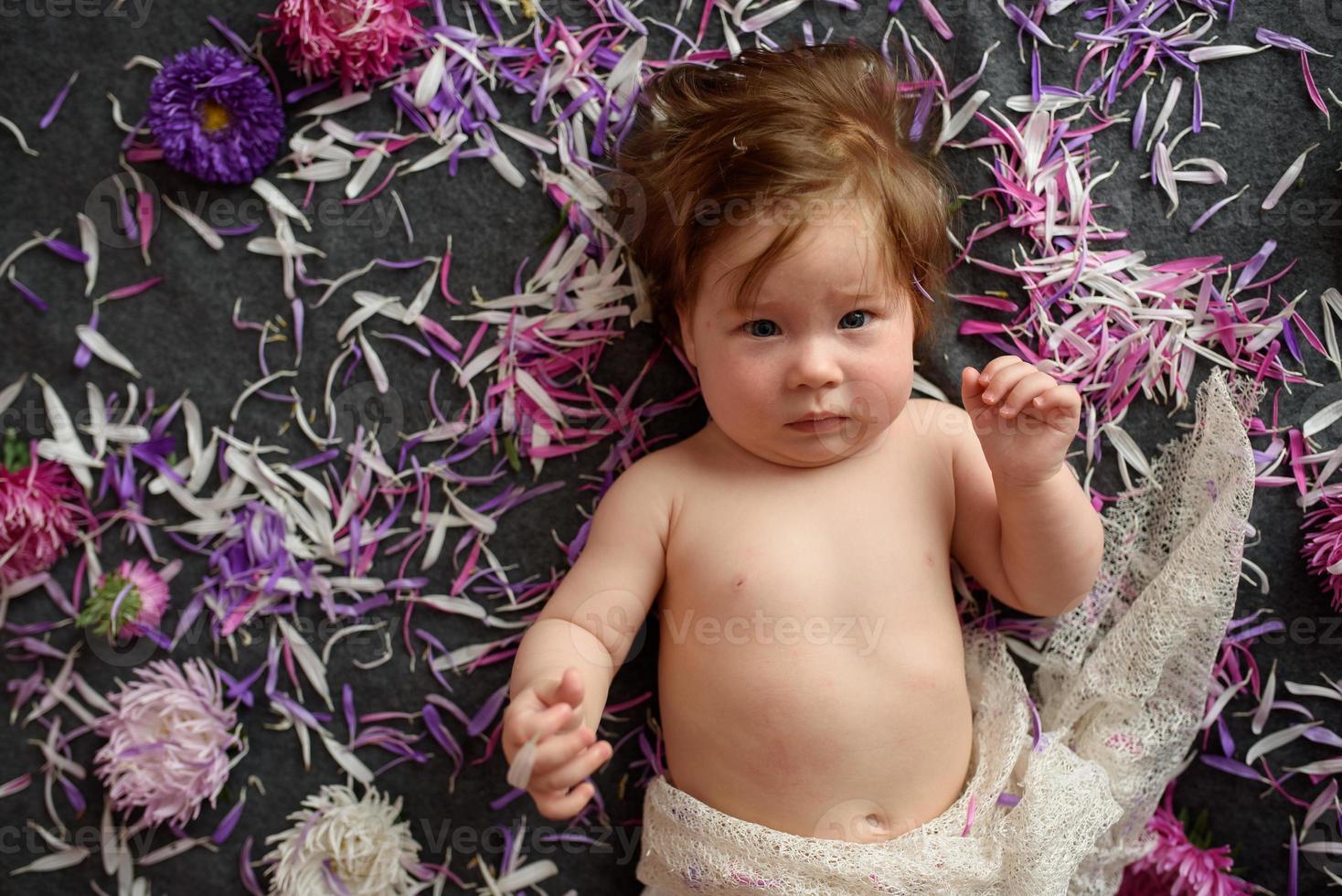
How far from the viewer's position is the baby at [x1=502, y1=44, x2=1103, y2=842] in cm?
107

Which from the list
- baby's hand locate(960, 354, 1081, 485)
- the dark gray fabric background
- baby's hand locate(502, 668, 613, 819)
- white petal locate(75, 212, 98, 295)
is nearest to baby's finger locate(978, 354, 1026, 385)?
baby's hand locate(960, 354, 1081, 485)

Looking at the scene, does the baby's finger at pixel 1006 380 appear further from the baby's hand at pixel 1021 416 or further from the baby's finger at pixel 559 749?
the baby's finger at pixel 559 749

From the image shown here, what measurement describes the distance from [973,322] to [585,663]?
2.15ft

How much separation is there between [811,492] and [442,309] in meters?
0.56

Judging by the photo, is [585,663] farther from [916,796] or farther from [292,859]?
[292,859]

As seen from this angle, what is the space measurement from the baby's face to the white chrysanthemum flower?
2.43 feet

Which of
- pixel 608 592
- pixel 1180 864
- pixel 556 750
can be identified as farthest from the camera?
pixel 1180 864

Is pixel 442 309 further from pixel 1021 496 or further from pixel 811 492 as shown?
pixel 1021 496

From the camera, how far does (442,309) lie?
1.34 meters

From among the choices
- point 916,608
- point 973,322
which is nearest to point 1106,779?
point 916,608

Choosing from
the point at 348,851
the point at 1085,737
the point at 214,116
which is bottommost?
the point at 348,851

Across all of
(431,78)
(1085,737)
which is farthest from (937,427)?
(431,78)

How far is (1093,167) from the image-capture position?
4.20 ft

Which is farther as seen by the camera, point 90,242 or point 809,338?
point 90,242
